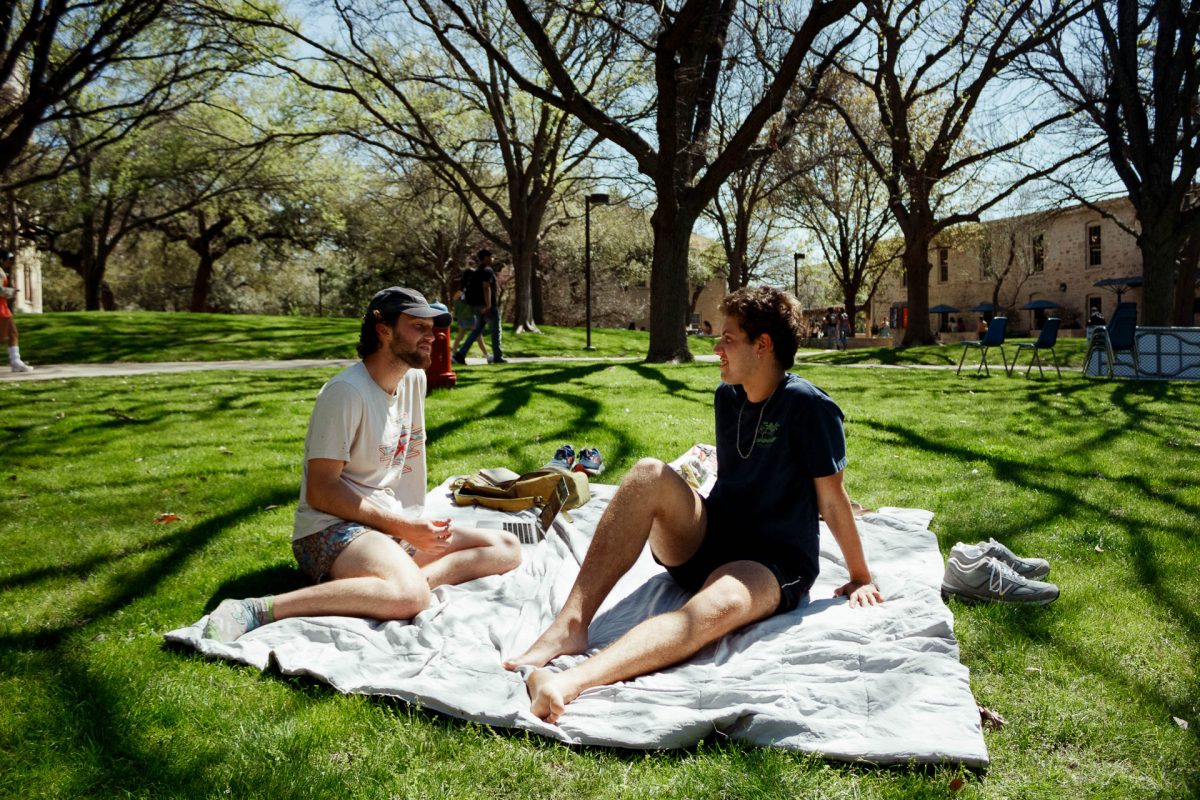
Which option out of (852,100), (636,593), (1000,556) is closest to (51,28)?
(636,593)

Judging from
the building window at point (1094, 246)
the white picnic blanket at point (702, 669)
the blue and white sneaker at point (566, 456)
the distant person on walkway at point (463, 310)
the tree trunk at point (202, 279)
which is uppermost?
the building window at point (1094, 246)

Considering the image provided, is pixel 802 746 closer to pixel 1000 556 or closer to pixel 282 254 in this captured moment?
pixel 1000 556

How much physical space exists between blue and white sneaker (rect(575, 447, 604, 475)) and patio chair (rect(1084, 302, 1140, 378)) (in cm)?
1114

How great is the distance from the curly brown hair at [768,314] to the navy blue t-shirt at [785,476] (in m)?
0.19

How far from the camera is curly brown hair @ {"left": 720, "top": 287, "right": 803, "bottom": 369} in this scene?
10.6 feet

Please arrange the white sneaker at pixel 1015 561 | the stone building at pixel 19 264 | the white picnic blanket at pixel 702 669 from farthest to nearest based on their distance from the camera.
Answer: the stone building at pixel 19 264, the white sneaker at pixel 1015 561, the white picnic blanket at pixel 702 669

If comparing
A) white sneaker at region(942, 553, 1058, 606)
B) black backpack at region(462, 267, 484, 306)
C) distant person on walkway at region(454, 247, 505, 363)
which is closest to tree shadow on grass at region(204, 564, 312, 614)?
white sneaker at region(942, 553, 1058, 606)

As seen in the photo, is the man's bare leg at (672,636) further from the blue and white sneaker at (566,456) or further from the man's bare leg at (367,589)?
the blue and white sneaker at (566,456)

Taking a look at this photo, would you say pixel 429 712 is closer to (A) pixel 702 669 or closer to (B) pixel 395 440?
(A) pixel 702 669

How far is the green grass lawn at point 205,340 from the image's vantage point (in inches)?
619

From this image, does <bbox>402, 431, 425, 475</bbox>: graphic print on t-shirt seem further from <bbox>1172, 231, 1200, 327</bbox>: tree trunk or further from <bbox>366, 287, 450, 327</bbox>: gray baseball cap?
<bbox>1172, 231, 1200, 327</bbox>: tree trunk

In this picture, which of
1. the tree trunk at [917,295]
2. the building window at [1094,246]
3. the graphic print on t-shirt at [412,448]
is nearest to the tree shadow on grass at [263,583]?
the graphic print on t-shirt at [412,448]

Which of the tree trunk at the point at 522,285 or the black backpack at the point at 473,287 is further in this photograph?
the tree trunk at the point at 522,285

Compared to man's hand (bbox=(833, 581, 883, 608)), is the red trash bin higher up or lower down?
higher up
